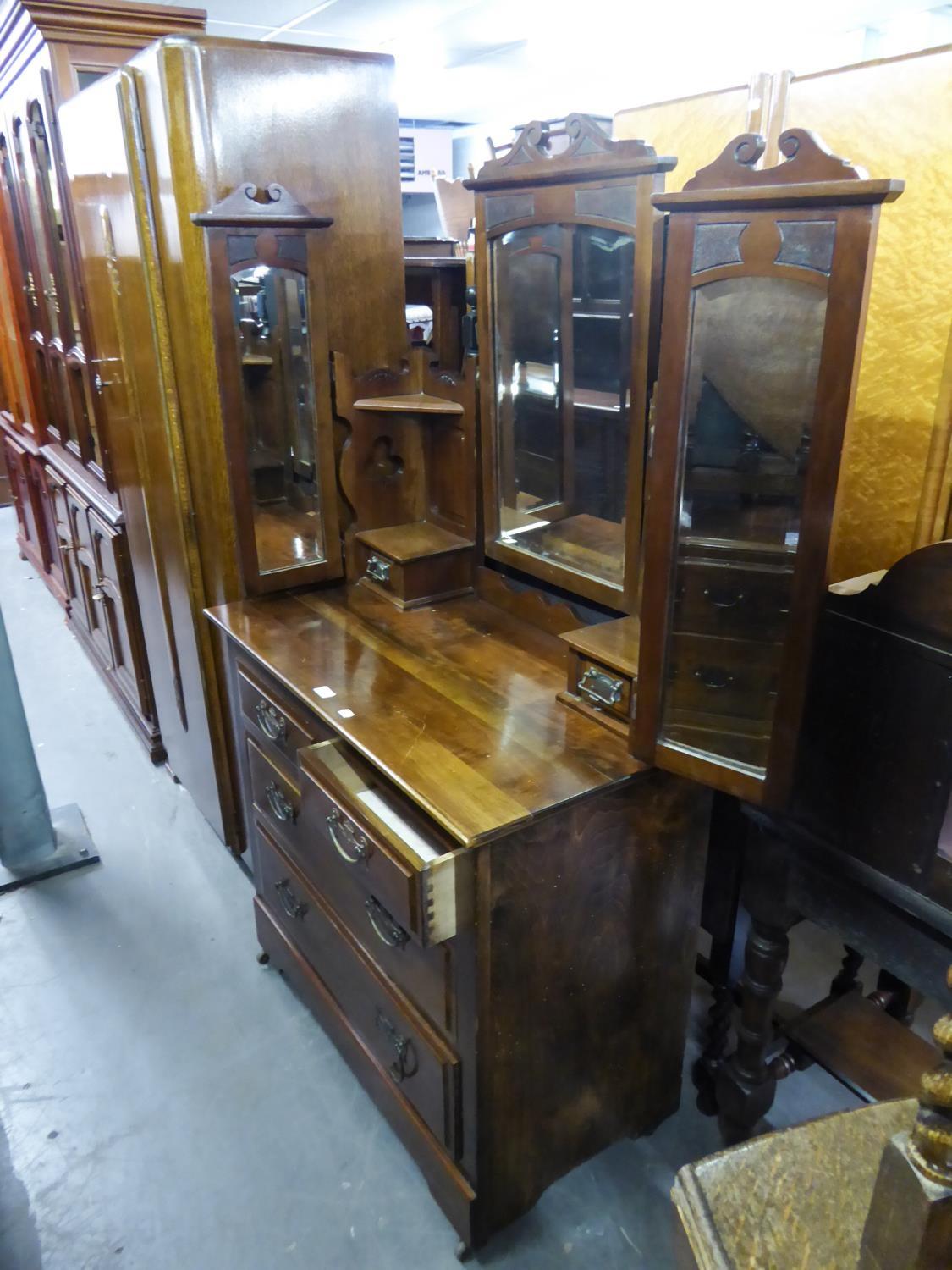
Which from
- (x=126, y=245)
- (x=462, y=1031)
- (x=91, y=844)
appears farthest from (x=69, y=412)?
(x=462, y=1031)

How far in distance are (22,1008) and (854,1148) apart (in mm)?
1908

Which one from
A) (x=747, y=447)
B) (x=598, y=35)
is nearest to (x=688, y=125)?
(x=747, y=447)

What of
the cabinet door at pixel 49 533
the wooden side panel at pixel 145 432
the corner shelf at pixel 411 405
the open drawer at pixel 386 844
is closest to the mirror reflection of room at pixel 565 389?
the corner shelf at pixel 411 405

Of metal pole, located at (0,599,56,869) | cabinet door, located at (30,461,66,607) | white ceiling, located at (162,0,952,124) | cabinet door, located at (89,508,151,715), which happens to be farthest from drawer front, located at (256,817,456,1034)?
white ceiling, located at (162,0,952,124)

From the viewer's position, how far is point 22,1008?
198cm

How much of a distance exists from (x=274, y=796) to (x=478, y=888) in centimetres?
72

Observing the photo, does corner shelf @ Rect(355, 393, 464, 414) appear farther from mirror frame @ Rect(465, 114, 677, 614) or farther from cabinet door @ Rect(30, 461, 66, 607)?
cabinet door @ Rect(30, 461, 66, 607)

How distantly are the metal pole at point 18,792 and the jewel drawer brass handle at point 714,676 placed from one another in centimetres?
177

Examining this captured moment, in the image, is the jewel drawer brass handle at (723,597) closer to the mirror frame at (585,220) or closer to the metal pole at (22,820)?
the mirror frame at (585,220)

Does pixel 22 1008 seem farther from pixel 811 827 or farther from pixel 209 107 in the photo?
pixel 209 107

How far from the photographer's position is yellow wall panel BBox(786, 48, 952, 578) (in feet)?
3.47

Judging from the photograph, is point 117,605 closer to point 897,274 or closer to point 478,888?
point 478,888

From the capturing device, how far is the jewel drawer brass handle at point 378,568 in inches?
74.9

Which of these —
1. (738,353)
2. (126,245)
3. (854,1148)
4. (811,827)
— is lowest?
(811,827)
